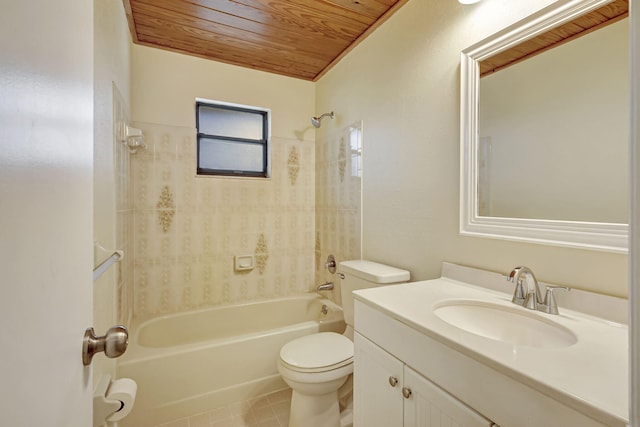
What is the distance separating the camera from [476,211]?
1233 mm

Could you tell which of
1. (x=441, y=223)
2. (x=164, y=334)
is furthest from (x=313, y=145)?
(x=164, y=334)

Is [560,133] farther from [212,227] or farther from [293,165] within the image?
[212,227]

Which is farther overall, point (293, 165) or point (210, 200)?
point (293, 165)

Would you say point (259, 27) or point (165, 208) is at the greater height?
point (259, 27)

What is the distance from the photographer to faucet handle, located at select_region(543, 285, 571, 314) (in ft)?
2.98

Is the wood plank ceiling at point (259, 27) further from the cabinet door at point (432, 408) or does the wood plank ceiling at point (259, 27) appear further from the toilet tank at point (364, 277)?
the cabinet door at point (432, 408)

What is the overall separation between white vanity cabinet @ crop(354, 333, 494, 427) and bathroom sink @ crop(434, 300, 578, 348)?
247 mm

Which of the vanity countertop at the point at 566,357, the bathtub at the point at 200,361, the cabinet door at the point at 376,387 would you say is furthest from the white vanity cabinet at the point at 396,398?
the bathtub at the point at 200,361

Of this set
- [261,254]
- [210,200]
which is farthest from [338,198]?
[210,200]

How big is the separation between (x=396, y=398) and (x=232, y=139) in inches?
87.9

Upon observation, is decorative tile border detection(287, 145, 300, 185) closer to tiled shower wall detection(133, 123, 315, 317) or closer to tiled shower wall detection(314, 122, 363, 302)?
tiled shower wall detection(133, 123, 315, 317)

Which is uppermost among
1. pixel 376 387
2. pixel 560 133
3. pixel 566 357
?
pixel 560 133

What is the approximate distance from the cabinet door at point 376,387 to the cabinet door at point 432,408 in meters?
0.04

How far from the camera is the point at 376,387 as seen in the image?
3.43 feet
